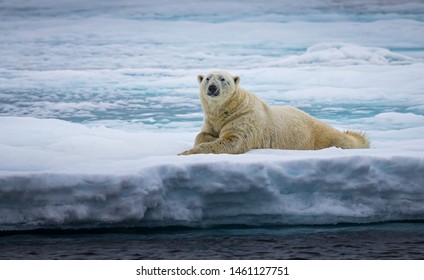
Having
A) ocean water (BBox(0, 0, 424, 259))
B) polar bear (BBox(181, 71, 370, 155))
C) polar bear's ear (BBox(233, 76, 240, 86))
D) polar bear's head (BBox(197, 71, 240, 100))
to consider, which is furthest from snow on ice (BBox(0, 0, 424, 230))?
polar bear's ear (BBox(233, 76, 240, 86))

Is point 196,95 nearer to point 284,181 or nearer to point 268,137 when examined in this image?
point 268,137

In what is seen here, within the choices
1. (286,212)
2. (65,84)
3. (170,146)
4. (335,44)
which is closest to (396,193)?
(286,212)

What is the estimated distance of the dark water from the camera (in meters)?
6.26

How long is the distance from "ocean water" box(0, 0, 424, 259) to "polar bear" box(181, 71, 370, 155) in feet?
1.00

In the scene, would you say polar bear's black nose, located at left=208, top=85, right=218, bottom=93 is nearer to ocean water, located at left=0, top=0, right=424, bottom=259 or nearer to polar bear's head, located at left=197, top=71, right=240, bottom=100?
polar bear's head, located at left=197, top=71, right=240, bottom=100

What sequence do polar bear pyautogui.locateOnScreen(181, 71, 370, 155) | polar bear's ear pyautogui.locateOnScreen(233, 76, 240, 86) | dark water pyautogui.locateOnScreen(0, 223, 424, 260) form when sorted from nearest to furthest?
dark water pyautogui.locateOnScreen(0, 223, 424, 260) → polar bear pyautogui.locateOnScreen(181, 71, 370, 155) → polar bear's ear pyautogui.locateOnScreen(233, 76, 240, 86)

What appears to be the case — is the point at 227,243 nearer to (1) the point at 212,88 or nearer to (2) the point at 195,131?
(1) the point at 212,88

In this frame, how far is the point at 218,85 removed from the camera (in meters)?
7.33

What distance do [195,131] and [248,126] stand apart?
1262 millimetres

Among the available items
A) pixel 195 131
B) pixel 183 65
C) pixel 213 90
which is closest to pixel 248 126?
pixel 213 90

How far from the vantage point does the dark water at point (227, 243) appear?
6264 mm

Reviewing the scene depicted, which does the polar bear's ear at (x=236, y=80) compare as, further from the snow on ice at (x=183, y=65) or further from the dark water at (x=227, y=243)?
the dark water at (x=227, y=243)

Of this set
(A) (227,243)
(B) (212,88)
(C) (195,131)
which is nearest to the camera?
(A) (227,243)
